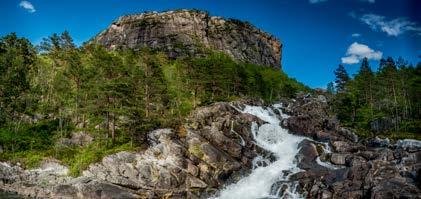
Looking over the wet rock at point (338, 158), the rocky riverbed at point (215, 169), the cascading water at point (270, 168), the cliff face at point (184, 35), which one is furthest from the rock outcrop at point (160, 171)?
the cliff face at point (184, 35)

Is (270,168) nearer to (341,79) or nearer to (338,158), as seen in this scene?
(338,158)

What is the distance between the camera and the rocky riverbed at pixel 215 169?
4332 cm

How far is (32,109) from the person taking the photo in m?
69.0

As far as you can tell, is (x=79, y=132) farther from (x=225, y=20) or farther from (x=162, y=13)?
(x=225, y=20)

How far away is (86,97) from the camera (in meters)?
68.8

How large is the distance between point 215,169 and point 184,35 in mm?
83249

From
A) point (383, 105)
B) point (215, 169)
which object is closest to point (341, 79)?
point (383, 105)

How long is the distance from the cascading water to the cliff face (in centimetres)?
5953

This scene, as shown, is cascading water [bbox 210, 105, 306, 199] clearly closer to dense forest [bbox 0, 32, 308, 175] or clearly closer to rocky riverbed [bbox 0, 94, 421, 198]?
rocky riverbed [bbox 0, 94, 421, 198]

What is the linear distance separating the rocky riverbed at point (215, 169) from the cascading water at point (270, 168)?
391 millimetres

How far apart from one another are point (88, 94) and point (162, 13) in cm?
7264

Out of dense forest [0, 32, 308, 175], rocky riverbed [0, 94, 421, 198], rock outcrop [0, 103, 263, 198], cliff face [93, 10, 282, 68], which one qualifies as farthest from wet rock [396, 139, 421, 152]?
cliff face [93, 10, 282, 68]

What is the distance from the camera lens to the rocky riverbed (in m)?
43.3

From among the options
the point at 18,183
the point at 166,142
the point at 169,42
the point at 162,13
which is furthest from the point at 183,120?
the point at 162,13
